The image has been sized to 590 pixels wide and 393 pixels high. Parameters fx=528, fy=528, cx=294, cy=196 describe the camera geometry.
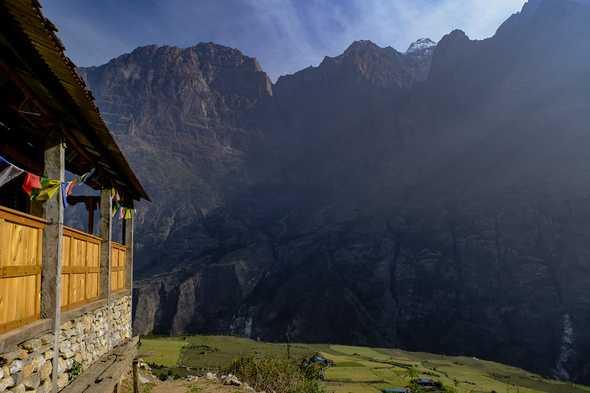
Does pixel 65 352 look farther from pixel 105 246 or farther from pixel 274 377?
pixel 274 377

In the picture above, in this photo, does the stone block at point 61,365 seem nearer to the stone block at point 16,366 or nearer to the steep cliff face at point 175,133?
the stone block at point 16,366

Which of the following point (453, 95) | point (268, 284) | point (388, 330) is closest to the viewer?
point (388, 330)

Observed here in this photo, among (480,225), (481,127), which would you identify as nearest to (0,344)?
(480,225)

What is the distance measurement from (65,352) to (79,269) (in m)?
1.68

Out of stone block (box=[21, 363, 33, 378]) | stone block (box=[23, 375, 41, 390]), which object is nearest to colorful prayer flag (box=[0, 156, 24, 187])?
stone block (box=[21, 363, 33, 378])

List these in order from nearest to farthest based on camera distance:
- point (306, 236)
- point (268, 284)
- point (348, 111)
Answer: point (268, 284)
point (306, 236)
point (348, 111)

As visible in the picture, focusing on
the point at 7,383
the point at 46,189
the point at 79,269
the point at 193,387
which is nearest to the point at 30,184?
the point at 46,189

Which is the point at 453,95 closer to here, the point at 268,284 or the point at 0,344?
the point at 268,284

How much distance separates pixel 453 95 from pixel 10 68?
140967mm

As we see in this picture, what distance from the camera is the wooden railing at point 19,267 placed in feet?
20.0

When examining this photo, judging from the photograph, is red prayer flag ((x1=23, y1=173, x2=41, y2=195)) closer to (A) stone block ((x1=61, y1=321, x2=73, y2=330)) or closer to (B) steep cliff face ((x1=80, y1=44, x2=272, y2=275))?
(A) stone block ((x1=61, y1=321, x2=73, y2=330))

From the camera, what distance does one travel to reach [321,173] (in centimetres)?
15262

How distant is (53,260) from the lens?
7664 millimetres

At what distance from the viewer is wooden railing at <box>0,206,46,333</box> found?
6086 mm
